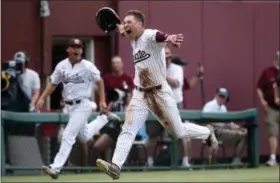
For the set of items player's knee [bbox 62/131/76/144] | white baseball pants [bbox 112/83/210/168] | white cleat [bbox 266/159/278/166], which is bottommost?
white cleat [bbox 266/159/278/166]

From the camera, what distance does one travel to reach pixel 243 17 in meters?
20.8

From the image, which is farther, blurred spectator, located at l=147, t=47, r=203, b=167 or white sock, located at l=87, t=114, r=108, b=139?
blurred spectator, located at l=147, t=47, r=203, b=167

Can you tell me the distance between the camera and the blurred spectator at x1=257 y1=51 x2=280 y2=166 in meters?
19.2

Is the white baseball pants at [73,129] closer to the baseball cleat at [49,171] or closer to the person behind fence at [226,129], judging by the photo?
the baseball cleat at [49,171]

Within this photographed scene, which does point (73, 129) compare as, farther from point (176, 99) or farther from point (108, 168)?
point (108, 168)

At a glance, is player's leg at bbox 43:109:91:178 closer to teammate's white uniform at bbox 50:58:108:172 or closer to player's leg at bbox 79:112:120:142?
teammate's white uniform at bbox 50:58:108:172

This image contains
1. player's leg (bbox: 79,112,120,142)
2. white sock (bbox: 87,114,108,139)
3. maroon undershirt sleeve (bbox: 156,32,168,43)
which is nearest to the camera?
maroon undershirt sleeve (bbox: 156,32,168,43)

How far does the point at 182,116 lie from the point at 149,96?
21.8 feet

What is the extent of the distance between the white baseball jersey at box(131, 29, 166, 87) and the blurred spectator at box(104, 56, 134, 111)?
6.55 m

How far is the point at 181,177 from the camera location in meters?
15.5

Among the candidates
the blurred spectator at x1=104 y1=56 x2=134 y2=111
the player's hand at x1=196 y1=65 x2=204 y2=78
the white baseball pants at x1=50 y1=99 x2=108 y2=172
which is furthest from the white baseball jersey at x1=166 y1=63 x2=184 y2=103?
the white baseball pants at x1=50 y1=99 x2=108 y2=172

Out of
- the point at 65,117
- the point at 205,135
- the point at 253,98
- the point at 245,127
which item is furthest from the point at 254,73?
the point at 205,135

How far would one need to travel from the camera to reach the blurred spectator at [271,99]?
1922cm

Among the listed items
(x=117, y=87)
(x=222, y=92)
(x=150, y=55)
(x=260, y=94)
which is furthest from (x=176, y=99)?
(x=150, y=55)
